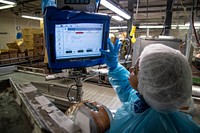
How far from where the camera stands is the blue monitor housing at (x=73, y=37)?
0.89 m

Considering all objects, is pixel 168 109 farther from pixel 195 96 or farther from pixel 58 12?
pixel 195 96

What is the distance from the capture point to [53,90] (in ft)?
5.29

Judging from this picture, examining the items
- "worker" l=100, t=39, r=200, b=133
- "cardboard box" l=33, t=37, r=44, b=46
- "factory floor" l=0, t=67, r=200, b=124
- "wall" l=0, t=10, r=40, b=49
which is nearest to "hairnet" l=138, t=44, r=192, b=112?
"worker" l=100, t=39, r=200, b=133

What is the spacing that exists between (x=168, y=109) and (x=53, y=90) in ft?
4.28

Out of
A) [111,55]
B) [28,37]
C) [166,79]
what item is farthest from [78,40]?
[28,37]

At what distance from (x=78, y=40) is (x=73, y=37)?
0.05m

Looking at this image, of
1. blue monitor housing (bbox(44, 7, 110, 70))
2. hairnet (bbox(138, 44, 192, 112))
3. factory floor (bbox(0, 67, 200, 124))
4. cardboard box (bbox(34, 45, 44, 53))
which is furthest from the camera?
cardboard box (bbox(34, 45, 44, 53))

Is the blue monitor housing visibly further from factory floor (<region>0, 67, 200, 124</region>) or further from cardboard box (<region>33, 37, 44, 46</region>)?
cardboard box (<region>33, 37, 44, 46</region>)

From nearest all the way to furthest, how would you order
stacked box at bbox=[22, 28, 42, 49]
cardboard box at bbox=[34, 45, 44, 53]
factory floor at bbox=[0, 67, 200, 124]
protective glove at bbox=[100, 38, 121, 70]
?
1. protective glove at bbox=[100, 38, 121, 70]
2. factory floor at bbox=[0, 67, 200, 124]
3. stacked box at bbox=[22, 28, 42, 49]
4. cardboard box at bbox=[34, 45, 44, 53]

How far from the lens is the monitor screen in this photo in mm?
946

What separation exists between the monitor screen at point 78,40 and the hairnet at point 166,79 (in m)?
0.53

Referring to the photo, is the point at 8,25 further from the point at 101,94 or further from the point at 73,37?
the point at 73,37

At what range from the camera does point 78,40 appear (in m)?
1.02

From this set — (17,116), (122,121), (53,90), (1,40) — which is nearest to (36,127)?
(17,116)
